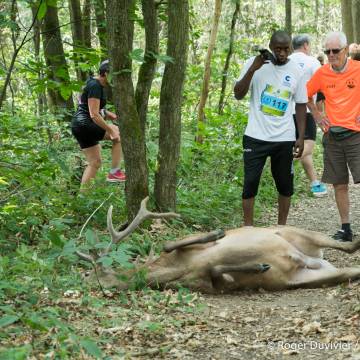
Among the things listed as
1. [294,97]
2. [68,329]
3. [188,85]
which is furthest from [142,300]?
[188,85]

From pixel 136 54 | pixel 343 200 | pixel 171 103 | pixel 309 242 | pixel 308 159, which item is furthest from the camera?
pixel 308 159

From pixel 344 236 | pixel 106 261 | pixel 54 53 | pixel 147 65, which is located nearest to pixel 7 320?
pixel 106 261

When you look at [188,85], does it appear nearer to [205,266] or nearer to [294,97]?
[294,97]

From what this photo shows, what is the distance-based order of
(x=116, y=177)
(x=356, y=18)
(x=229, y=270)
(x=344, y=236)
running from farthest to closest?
(x=356, y=18) → (x=116, y=177) → (x=344, y=236) → (x=229, y=270)

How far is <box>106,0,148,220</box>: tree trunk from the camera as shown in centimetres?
652

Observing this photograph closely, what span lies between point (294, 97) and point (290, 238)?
1.85 m

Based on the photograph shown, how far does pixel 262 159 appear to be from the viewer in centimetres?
748

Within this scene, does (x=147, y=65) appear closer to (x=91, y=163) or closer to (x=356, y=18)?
(x=91, y=163)

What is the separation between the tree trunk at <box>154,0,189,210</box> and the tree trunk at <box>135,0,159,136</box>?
0.19m

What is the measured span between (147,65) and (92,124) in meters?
1.99

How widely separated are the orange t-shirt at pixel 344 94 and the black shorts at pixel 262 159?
2.24 ft

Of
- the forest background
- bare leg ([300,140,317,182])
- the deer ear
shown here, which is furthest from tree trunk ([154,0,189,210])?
bare leg ([300,140,317,182])

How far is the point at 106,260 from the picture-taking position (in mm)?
4648

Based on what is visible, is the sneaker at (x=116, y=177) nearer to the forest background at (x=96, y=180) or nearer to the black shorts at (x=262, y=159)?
the forest background at (x=96, y=180)
